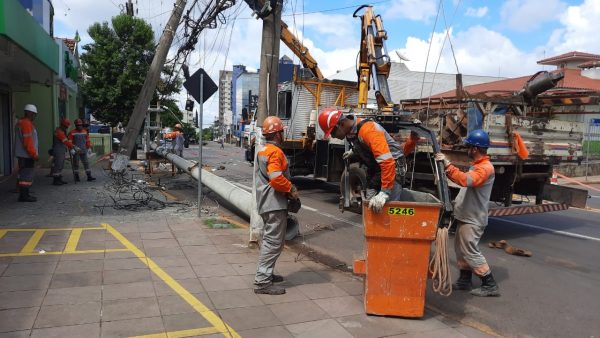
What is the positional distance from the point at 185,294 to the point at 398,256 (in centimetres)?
215

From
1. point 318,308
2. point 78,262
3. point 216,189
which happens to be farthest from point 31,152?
point 318,308

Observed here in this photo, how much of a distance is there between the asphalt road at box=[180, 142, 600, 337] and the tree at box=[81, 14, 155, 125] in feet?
49.9

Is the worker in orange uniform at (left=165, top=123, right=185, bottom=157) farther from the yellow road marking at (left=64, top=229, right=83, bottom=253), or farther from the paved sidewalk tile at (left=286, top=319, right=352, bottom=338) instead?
the paved sidewalk tile at (left=286, top=319, right=352, bottom=338)

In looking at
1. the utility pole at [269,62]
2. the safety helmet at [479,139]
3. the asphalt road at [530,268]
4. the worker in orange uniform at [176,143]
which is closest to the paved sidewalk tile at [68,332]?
the asphalt road at [530,268]

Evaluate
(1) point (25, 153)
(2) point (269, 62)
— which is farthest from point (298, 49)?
(1) point (25, 153)

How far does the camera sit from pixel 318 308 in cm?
455

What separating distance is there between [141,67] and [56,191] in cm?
1365

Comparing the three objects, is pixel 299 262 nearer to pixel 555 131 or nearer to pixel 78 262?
pixel 78 262

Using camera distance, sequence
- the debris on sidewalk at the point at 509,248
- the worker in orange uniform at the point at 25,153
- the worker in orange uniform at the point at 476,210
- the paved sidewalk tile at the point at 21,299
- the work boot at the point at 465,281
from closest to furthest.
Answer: the paved sidewalk tile at the point at 21,299, the worker in orange uniform at the point at 476,210, the work boot at the point at 465,281, the debris on sidewalk at the point at 509,248, the worker in orange uniform at the point at 25,153

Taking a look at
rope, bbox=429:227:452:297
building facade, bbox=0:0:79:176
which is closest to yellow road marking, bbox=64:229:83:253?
building facade, bbox=0:0:79:176

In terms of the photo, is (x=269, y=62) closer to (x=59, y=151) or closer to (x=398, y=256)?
(x=398, y=256)

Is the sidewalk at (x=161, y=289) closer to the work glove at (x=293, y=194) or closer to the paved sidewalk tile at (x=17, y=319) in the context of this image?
the paved sidewalk tile at (x=17, y=319)

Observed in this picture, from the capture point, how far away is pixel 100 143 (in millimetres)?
22391

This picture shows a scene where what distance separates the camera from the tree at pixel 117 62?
22562 mm
